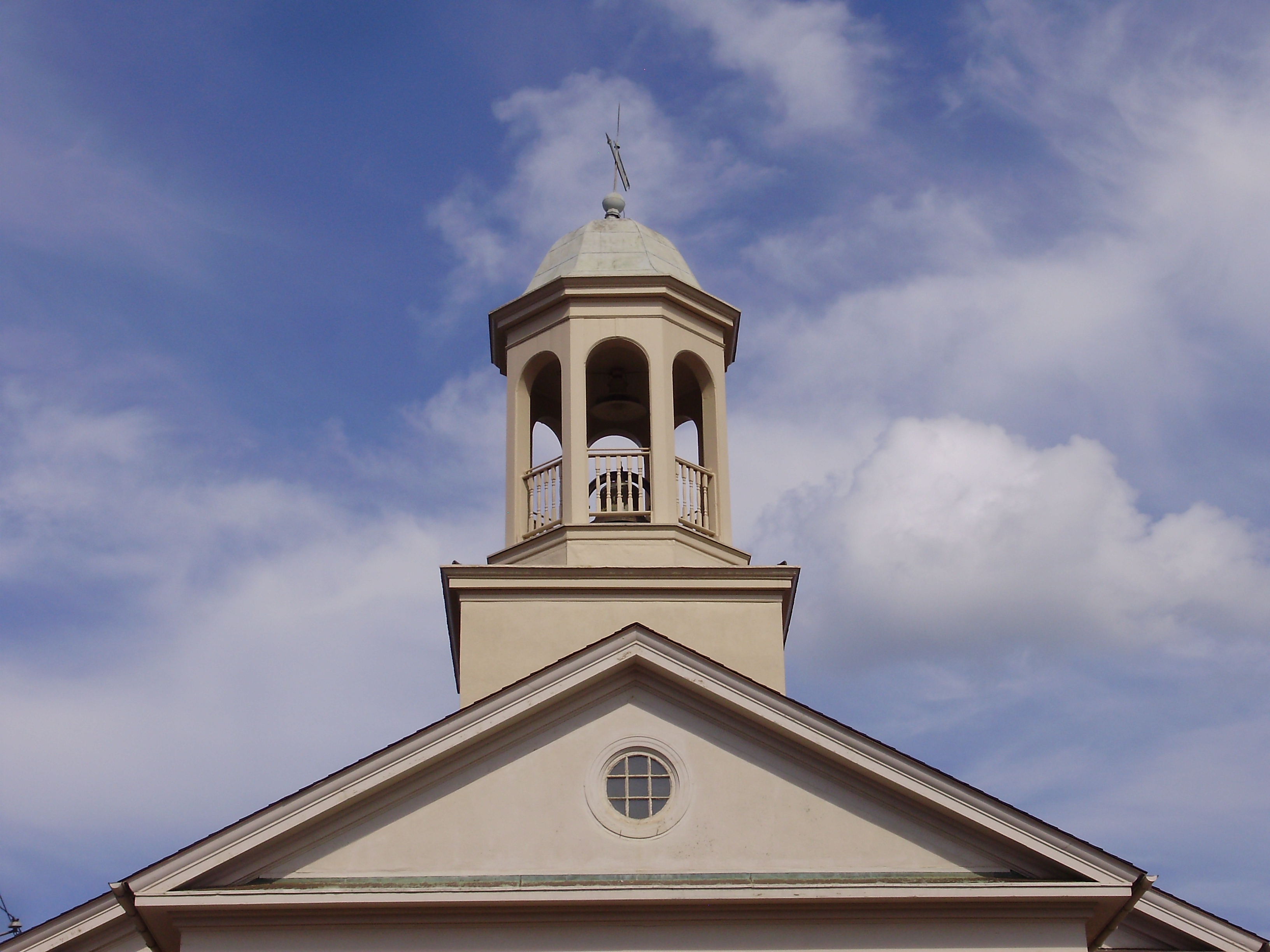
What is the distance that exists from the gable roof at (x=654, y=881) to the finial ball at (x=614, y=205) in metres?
9.69

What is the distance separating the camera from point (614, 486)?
69.7 ft

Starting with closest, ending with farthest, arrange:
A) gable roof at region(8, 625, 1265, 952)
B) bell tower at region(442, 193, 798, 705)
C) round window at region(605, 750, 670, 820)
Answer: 1. gable roof at region(8, 625, 1265, 952)
2. round window at region(605, 750, 670, 820)
3. bell tower at region(442, 193, 798, 705)

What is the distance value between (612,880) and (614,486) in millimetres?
7122

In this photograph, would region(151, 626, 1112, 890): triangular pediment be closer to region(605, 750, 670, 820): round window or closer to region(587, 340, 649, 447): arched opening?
region(605, 750, 670, 820): round window

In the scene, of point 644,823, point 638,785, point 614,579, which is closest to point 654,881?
point 644,823

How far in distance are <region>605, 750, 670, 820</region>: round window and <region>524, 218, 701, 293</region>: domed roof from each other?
830 cm

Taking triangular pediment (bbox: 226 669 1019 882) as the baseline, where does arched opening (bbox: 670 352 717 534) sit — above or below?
above

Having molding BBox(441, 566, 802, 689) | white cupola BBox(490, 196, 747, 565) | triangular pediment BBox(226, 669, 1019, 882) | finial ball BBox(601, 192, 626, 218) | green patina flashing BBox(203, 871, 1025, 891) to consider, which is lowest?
green patina flashing BBox(203, 871, 1025, 891)

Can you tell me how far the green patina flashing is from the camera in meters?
15.1

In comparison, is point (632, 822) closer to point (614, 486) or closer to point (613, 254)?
point (614, 486)

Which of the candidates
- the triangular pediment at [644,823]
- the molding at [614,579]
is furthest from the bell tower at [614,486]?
the triangular pediment at [644,823]

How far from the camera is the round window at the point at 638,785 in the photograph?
1574 centimetres

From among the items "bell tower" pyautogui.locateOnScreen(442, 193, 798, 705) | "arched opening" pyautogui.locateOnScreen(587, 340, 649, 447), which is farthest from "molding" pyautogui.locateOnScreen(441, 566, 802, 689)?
"arched opening" pyautogui.locateOnScreen(587, 340, 649, 447)

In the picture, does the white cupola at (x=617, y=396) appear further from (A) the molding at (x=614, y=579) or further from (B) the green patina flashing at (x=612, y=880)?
(B) the green patina flashing at (x=612, y=880)
